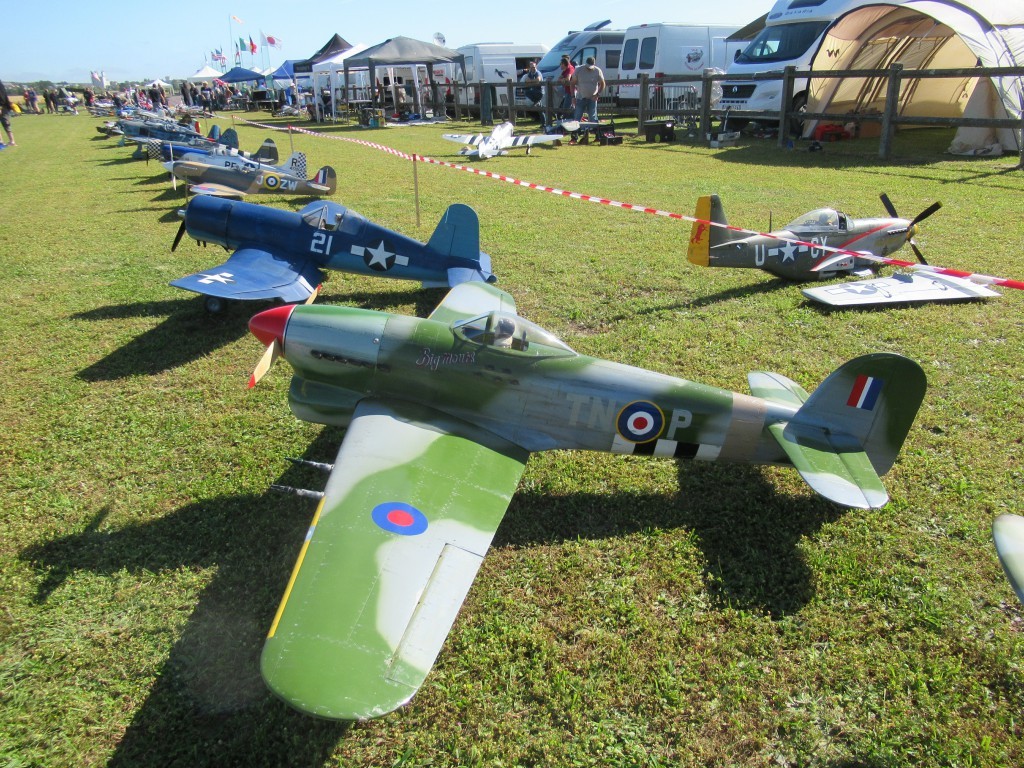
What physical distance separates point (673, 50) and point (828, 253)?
25.8 metres

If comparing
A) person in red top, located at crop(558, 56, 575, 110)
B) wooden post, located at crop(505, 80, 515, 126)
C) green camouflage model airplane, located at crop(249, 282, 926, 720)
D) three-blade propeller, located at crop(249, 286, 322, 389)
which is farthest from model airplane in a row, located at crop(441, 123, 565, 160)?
green camouflage model airplane, located at crop(249, 282, 926, 720)

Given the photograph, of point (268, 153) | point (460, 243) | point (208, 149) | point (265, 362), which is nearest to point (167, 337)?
point (265, 362)

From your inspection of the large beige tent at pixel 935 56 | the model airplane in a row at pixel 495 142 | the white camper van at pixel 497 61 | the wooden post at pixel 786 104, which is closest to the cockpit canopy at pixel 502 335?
the model airplane in a row at pixel 495 142

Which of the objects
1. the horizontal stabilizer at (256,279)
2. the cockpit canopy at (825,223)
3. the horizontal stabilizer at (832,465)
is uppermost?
the cockpit canopy at (825,223)

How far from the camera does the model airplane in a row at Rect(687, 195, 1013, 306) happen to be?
7.96m

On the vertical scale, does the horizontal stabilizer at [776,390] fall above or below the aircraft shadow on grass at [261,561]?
above

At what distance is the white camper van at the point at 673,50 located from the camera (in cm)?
2958

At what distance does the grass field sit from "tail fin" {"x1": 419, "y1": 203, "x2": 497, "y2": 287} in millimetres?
809

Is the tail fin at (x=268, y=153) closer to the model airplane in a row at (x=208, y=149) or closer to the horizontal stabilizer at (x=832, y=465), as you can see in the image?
the model airplane in a row at (x=208, y=149)

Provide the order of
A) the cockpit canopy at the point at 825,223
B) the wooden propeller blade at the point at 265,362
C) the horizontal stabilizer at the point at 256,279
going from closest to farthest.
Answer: the wooden propeller blade at the point at 265,362, the horizontal stabilizer at the point at 256,279, the cockpit canopy at the point at 825,223

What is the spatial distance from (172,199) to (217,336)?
407 inches

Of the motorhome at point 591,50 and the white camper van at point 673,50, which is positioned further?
the motorhome at point 591,50

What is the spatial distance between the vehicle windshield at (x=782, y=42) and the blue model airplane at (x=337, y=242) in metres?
20.2

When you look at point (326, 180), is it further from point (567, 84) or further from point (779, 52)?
point (779, 52)
